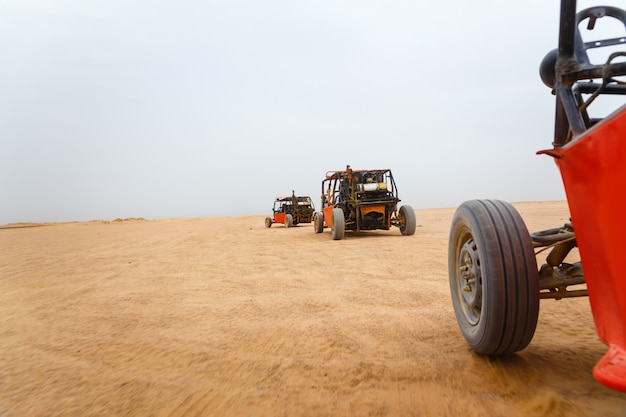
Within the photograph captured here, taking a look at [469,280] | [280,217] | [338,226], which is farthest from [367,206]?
[280,217]

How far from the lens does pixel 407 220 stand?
37.0 ft

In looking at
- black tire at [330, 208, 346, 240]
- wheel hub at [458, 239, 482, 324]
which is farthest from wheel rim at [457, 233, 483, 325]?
black tire at [330, 208, 346, 240]

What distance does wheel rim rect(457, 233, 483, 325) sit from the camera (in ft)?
7.11

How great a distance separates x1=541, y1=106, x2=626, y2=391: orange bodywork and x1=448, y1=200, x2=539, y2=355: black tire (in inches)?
20.8

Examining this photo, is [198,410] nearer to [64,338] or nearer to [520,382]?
[520,382]

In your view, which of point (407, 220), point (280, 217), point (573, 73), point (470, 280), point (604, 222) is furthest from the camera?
point (280, 217)

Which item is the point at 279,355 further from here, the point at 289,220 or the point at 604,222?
Answer: the point at 289,220

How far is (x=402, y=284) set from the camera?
4492 millimetres

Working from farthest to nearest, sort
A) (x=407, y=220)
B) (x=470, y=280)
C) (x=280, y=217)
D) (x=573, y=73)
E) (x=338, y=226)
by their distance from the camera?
1. (x=280, y=217)
2. (x=407, y=220)
3. (x=338, y=226)
4. (x=470, y=280)
5. (x=573, y=73)

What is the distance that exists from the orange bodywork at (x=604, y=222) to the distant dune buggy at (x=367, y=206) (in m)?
9.62

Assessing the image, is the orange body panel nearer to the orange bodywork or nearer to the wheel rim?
the wheel rim

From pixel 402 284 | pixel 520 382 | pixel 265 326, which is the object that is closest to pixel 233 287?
pixel 265 326

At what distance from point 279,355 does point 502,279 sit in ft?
4.76

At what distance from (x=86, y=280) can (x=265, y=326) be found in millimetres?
3751
